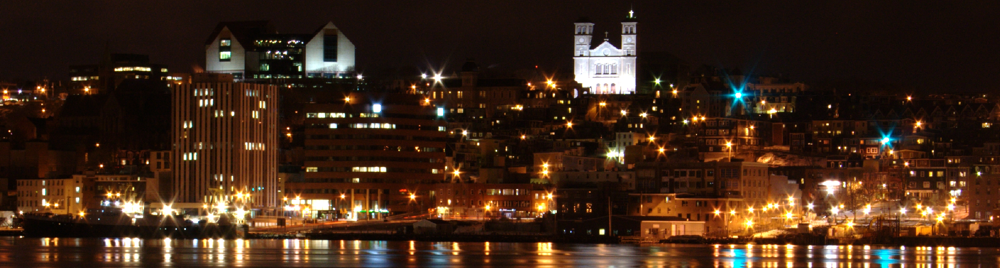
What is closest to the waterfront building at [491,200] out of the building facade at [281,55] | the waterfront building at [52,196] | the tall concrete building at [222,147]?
the tall concrete building at [222,147]

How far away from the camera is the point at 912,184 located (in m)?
118

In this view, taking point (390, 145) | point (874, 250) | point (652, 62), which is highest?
point (652, 62)

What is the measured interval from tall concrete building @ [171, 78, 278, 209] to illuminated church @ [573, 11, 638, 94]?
198ft

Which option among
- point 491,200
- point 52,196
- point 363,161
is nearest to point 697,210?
point 491,200

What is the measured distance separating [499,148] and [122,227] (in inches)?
1644

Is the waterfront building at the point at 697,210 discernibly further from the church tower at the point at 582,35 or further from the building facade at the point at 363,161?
the church tower at the point at 582,35

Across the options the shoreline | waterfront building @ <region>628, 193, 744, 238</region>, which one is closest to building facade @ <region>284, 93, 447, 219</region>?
the shoreline

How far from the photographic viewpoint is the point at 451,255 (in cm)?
8019

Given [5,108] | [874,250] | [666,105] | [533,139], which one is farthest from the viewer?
[5,108]

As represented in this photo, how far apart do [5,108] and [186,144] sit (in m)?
67.7

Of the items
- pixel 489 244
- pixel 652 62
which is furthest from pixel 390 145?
pixel 652 62

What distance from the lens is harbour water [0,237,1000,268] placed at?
73375 millimetres

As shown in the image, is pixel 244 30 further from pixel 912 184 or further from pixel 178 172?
pixel 912 184

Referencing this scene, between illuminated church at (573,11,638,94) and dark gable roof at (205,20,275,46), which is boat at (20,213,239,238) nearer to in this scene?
dark gable roof at (205,20,275,46)
